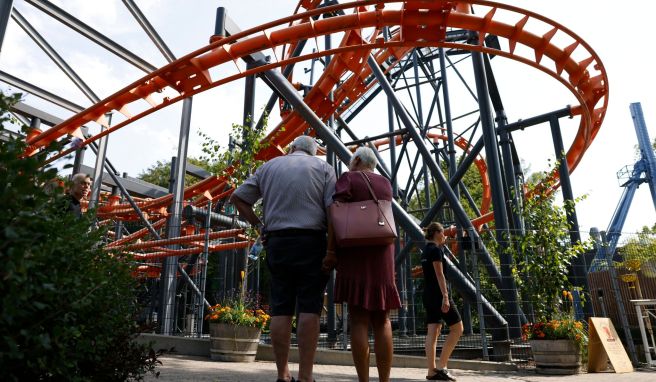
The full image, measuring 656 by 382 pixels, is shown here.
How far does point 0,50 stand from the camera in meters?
6.01

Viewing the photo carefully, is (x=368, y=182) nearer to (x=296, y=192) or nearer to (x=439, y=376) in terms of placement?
(x=296, y=192)

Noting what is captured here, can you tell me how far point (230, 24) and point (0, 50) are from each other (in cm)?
367

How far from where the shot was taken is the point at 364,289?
2.69 metres

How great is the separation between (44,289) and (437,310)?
340 centimetres

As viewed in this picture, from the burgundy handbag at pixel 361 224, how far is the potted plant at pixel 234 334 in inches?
124

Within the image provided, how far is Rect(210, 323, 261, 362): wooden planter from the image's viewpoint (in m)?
5.32

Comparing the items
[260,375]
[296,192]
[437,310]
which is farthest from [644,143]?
[296,192]

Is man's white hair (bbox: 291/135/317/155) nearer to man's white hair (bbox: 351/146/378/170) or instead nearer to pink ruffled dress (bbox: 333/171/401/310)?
man's white hair (bbox: 351/146/378/170)

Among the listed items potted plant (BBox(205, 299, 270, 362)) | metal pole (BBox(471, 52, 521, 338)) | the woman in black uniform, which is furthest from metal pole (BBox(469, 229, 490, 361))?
potted plant (BBox(205, 299, 270, 362))

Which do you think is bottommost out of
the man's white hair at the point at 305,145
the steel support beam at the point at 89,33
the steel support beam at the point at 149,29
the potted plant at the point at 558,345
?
the potted plant at the point at 558,345

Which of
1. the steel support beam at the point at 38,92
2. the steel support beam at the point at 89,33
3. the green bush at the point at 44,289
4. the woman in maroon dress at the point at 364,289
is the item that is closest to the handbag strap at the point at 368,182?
the woman in maroon dress at the point at 364,289

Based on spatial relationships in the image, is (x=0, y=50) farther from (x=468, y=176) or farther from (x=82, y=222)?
(x=468, y=176)

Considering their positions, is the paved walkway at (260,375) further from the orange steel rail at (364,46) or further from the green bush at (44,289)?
the orange steel rail at (364,46)

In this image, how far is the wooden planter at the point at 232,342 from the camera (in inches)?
209
